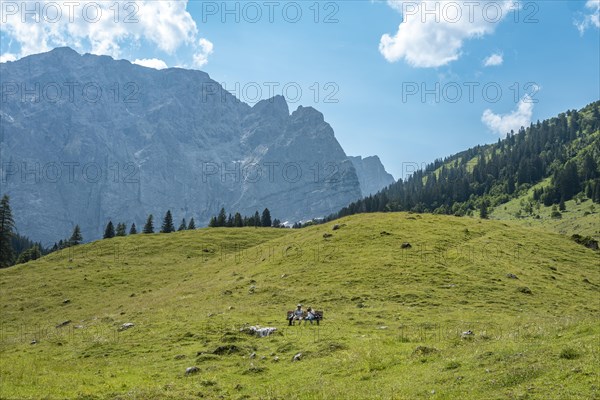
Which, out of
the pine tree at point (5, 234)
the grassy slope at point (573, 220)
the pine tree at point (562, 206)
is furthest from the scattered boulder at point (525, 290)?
the pine tree at point (562, 206)

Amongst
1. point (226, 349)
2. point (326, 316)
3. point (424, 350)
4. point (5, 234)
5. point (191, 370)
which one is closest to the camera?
point (424, 350)

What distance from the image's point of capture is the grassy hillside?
2023cm

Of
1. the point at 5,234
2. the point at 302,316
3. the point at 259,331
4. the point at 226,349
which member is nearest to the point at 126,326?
the point at 259,331

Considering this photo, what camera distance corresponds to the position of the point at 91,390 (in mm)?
21516

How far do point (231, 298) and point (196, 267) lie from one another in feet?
103

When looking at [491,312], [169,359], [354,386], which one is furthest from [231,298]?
[354,386]

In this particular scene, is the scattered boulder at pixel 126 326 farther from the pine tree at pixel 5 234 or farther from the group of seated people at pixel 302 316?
the pine tree at pixel 5 234

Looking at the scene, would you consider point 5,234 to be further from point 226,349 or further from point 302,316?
point 226,349

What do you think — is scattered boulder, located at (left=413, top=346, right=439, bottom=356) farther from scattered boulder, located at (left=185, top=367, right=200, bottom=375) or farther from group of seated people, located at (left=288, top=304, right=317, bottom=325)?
group of seated people, located at (left=288, top=304, right=317, bottom=325)

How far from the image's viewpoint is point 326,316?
38781 millimetres

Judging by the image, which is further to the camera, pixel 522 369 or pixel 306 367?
pixel 306 367

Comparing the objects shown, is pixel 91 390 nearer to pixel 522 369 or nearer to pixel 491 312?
pixel 522 369

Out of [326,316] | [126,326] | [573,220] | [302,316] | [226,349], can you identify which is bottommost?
[126,326]

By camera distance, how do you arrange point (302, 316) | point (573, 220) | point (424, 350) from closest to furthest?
point (424, 350) → point (302, 316) → point (573, 220)
